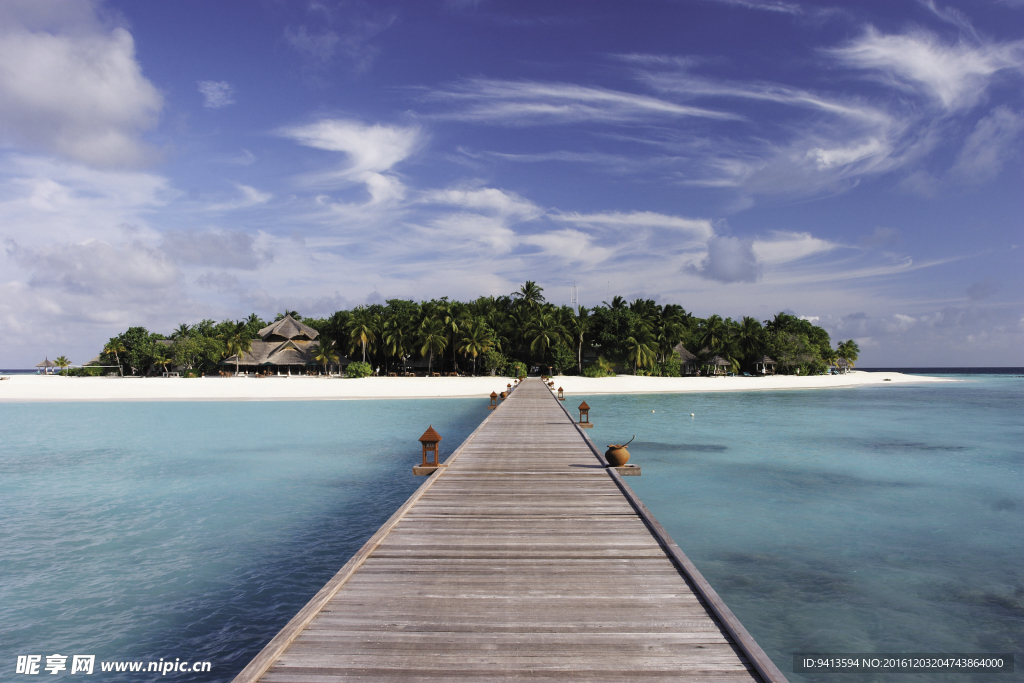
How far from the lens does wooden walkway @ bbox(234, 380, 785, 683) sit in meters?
3.29

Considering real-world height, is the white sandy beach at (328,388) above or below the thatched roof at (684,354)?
below

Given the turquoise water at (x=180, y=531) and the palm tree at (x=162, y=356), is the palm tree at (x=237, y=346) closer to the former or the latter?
the palm tree at (x=162, y=356)

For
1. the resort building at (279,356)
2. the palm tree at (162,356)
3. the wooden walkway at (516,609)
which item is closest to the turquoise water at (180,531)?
the wooden walkway at (516,609)

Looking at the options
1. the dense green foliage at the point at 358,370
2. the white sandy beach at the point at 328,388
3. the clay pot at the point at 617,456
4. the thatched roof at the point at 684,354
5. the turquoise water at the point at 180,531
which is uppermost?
the thatched roof at the point at 684,354

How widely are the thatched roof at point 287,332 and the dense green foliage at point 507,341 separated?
2.06 m

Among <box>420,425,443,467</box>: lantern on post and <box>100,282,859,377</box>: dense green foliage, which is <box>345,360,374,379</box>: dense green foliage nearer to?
<box>100,282,859,377</box>: dense green foliage

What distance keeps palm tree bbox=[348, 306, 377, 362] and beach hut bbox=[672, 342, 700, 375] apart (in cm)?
3567

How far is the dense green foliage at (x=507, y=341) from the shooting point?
173 ft

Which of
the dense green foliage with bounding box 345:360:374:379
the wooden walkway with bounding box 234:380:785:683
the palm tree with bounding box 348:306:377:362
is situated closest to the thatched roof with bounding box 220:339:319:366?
the palm tree with bounding box 348:306:377:362

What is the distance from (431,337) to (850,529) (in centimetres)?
4396

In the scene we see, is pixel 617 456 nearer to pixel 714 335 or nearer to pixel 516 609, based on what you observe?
pixel 516 609

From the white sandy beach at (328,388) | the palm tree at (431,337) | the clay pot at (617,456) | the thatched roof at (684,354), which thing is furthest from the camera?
the thatched roof at (684,354)

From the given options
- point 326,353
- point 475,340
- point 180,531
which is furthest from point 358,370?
point 180,531

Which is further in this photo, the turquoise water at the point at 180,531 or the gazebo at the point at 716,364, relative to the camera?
the gazebo at the point at 716,364
